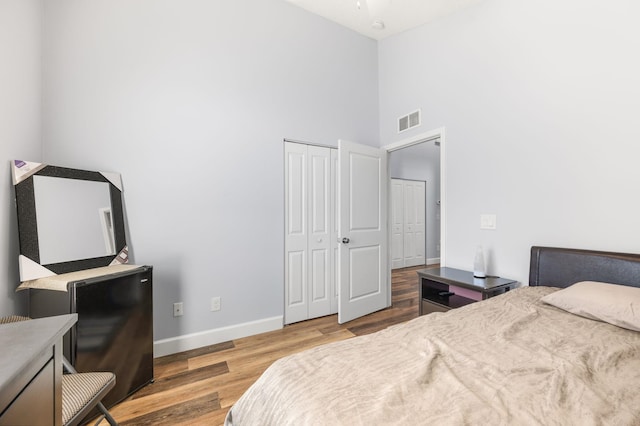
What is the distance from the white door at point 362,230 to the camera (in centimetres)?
302

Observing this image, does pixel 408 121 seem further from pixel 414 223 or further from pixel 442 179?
pixel 414 223

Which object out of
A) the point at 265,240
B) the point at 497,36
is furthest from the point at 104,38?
the point at 497,36

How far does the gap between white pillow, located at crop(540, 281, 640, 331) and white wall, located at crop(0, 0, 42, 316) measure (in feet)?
10.5

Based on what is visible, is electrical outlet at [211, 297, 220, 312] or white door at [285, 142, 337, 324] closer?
electrical outlet at [211, 297, 220, 312]

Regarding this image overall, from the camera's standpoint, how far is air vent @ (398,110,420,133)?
10.1ft

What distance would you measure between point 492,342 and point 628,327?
73 cm

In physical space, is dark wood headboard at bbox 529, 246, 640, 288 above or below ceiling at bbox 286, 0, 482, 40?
below

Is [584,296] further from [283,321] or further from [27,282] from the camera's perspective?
[27,282]

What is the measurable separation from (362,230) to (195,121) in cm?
209

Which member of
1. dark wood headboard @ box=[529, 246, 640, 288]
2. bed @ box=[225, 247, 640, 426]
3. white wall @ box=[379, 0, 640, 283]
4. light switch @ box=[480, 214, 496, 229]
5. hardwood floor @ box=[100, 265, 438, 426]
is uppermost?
white wall @ box=[379, 0, 640, 283]

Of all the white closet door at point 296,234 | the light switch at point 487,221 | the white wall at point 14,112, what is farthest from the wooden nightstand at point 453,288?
the white wall at point 14,112

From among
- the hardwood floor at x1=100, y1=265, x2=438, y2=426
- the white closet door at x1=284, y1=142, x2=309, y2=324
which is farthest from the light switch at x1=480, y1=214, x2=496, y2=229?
the white closet door at x1=284, y1=142, x2=309, y2=324

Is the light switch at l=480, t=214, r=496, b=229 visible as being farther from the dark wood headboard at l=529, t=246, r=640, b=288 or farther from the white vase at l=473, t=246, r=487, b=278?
the dark wood headboard at l=529, t=246, r=640, b=288

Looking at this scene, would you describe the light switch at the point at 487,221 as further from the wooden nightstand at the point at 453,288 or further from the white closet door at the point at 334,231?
the white closet door at the point at 334,231
